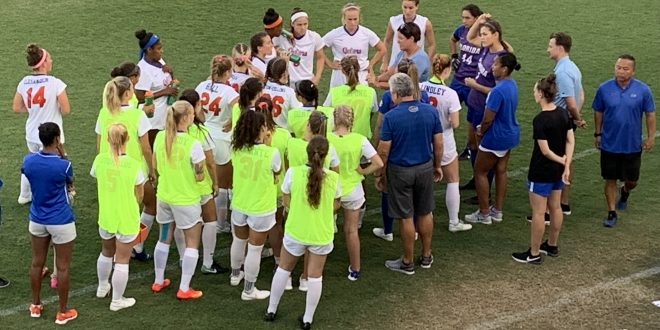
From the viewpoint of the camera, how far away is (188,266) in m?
8.18

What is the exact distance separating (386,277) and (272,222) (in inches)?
52.8

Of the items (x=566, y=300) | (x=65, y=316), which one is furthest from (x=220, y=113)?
(x=566, y=300)

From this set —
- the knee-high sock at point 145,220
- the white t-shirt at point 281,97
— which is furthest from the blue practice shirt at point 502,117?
the knee-high sock at point 145,220

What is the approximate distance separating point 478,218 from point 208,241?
3.04 m

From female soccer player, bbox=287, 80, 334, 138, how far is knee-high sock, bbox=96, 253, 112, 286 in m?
2.06

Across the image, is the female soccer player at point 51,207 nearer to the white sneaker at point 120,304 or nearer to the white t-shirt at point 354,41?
the white sneaker at point 120,304

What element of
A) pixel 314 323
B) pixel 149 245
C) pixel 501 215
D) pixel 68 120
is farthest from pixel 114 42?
pixel 314 323

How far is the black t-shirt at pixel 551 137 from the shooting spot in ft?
28.2

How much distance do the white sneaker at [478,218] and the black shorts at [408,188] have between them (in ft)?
4.83

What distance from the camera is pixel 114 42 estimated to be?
16.2m

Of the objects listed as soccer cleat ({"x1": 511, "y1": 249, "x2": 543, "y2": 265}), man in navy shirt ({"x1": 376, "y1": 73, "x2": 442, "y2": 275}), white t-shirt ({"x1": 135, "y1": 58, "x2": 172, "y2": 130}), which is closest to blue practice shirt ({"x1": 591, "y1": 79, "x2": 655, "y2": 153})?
soccer cleat ({"x1": 511, "y1": 249, "x2": 543, "y2": 265})

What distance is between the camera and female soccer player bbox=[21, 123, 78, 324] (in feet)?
24.6

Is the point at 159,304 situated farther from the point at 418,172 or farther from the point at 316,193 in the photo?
the point at 418,172

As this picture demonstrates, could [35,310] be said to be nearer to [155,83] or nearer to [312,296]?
[312,296]
